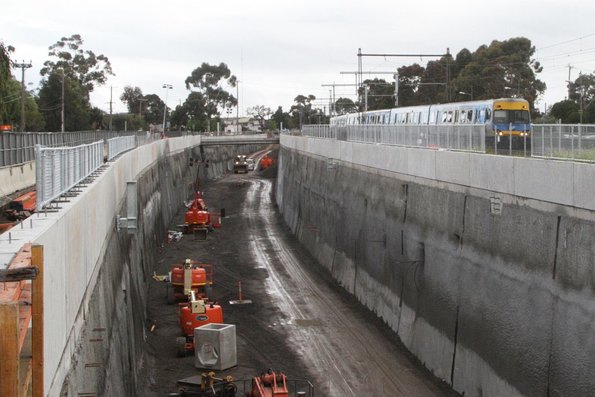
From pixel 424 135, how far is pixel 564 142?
14333mm

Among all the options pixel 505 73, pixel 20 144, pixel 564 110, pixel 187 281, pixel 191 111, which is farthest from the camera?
pixel 191 111

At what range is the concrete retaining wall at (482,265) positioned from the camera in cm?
1950

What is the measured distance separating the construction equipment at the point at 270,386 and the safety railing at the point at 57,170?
7.54 metres

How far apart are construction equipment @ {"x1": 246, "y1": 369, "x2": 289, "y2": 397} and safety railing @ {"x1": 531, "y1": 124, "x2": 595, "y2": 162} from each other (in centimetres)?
942

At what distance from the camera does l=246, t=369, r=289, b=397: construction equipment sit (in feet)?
76.3

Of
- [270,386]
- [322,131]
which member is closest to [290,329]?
[270,386]

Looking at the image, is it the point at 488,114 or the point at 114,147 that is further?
the point at 488,114

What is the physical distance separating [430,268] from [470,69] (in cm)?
7656

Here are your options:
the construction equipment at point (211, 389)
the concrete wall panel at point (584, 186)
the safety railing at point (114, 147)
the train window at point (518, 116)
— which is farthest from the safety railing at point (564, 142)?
the train window at point (518, 116)

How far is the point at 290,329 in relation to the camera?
34.9 m

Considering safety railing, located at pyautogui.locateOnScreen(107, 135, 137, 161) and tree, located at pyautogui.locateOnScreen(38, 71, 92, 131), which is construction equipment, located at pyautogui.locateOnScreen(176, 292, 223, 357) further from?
tree, located at pyautogui.locateOnScreen(38, 71, 92, 131)

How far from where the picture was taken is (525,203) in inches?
893

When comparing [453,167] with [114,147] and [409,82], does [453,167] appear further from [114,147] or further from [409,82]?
[409,82]

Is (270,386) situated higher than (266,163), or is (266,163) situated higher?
(266,163)
